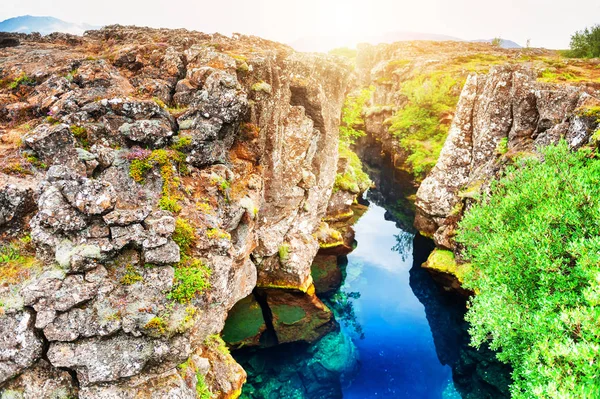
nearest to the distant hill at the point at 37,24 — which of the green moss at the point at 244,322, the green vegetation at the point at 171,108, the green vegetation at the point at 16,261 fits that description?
the green vegetation at the point at 171,108

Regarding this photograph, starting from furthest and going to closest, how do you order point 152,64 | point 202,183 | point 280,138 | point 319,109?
point 319,109 < point 280,138 < point 152,64 < point 202,183

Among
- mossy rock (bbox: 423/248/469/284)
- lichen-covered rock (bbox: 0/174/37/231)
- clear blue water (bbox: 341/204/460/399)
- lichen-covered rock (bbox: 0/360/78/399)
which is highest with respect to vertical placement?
lichen-covered rock (bbox: 0/174/37/231)

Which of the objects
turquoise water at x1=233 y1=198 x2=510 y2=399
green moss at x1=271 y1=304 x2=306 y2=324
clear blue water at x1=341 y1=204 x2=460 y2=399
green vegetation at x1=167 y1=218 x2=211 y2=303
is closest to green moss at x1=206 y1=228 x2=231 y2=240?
green vegetation at x1=167 y1=218 x2=211 y2=303

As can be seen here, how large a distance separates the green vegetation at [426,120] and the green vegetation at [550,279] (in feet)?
110

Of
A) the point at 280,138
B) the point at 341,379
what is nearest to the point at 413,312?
the point at 341,379

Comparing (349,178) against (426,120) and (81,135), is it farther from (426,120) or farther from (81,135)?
(81,135)

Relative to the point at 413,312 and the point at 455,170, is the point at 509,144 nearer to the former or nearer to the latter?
the point at 455,170

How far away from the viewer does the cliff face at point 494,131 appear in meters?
22.8

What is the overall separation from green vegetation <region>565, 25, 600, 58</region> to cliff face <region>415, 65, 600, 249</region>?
40566mm

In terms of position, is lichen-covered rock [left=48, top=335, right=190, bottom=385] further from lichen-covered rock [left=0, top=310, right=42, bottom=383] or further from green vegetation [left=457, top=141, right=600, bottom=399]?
green vegetation [left=457, top=141, right=600, bottom=399]

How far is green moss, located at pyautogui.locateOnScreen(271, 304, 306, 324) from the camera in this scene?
26312 millimetres

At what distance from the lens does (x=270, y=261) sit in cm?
2664

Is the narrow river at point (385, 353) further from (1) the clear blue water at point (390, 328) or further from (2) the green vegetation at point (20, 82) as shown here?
(2) the green vegetation at point (20, 82)

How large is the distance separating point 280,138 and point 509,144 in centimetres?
2040
